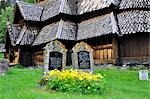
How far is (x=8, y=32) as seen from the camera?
37.1 m

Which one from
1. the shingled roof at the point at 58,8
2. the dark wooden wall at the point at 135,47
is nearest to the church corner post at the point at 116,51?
the dark wooden wall at the point at 135,47

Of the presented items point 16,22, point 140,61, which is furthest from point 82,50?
point 16,22

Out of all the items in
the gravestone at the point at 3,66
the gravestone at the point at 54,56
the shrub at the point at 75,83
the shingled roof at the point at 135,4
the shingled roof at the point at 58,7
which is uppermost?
the shingled roof at the point at 58,7

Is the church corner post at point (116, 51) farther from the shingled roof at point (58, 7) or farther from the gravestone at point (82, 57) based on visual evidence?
the gravestone at point (82, 57)

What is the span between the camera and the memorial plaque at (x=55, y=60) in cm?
1800

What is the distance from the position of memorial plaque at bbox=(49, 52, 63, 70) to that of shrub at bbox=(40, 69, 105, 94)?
10.7ft

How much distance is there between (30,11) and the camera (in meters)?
36.6

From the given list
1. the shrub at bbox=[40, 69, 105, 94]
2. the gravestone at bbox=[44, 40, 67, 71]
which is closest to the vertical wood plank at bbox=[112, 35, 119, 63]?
the gravestone at bbox=[44, 40, 67, 71]

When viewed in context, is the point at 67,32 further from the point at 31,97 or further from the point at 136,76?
the point at 31,97

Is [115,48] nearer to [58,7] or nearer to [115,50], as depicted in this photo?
[115,50]

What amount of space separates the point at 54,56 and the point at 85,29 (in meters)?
12.5

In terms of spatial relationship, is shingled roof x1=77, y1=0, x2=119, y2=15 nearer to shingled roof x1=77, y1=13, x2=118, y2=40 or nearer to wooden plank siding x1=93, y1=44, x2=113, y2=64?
shingled roof x1=77, y1=13, x2=118, y2=40

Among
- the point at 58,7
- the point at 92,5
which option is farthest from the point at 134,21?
the point at 58,7

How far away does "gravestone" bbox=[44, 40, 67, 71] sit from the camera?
17938mm
